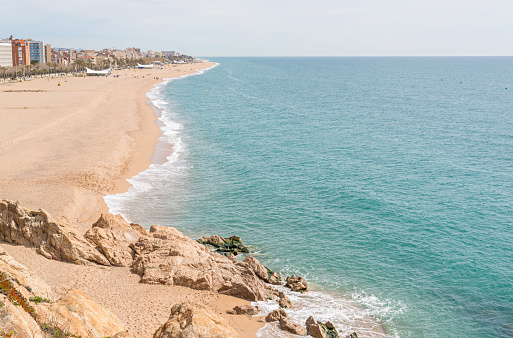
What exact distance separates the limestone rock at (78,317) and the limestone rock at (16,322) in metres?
0.63

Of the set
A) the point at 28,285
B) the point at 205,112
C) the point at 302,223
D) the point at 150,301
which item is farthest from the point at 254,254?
the point at 205,112

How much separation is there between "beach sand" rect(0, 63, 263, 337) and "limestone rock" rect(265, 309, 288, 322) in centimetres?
63

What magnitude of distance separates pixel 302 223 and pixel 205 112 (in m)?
62.7

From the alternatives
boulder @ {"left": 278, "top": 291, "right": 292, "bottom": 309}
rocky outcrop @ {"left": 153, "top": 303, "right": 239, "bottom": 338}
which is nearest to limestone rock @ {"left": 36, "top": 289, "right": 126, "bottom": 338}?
rocky outcrop @ {"left": 153, "top": 303, "right": 239, "bottom": 338}

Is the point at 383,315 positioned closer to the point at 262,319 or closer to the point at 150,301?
the point at 262,319

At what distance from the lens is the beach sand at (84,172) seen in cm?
2223

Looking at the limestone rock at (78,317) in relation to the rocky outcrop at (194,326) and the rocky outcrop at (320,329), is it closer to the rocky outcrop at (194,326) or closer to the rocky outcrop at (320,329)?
the rocky outcrop at (194,326)

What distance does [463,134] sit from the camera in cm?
7012

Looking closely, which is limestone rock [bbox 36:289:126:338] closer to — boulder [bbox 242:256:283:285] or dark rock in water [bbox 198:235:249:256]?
boulder [bbox 242:256:283:285]

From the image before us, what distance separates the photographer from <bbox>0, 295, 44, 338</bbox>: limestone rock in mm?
11746

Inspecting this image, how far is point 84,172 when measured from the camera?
141ft

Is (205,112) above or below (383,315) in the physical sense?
above

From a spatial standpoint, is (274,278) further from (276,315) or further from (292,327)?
(292,327)

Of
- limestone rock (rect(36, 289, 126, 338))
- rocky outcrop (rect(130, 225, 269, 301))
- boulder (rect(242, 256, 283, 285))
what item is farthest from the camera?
boulder (rect(242, 256, 283, 285))
